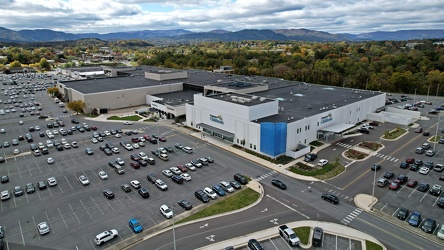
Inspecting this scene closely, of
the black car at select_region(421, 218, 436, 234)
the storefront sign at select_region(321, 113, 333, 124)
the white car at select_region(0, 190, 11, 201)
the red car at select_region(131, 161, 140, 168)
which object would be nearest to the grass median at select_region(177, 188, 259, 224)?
the red car at select_region(131, 161, 140, 168)

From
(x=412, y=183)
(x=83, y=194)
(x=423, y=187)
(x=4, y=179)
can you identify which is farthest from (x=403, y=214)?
(x=4, y=179)

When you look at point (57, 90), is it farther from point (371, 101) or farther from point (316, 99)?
point (371, 101)

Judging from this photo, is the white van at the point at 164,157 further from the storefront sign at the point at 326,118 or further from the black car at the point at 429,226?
the black car at the point at 429,226

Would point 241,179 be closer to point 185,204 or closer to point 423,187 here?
point 185,204

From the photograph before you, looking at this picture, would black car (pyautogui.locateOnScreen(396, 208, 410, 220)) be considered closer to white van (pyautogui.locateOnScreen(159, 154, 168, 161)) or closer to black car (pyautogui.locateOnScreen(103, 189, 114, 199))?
white van (pyautogui.locateOnScreen(159, 154, 168, 161))

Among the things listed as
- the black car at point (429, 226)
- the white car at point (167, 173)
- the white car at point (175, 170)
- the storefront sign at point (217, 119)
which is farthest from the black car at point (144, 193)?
the black car at point (429, 226)
